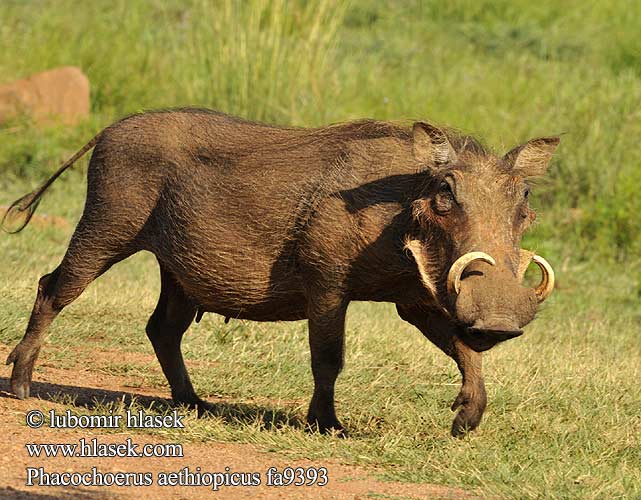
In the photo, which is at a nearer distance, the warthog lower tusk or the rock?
the warthog lower tusk

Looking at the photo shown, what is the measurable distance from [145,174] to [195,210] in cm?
28

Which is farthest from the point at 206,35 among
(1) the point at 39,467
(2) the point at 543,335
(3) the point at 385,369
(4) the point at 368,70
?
(1) the point at 39,467

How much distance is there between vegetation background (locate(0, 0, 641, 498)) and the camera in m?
4.59

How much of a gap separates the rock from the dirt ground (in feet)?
19.9

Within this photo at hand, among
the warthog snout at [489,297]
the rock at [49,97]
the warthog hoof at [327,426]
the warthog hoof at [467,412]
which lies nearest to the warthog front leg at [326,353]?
the warthog hoof at [327,426]

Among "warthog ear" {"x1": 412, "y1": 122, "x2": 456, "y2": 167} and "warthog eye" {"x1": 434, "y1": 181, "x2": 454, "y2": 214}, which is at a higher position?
"warthog ear" {"x1": 412, "y1": 122, "x2": 456, "y2": 167}

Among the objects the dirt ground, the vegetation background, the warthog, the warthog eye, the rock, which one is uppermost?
the warthog eye

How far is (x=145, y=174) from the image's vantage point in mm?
5016

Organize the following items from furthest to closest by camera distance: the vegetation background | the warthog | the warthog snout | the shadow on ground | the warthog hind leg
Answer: the warthog hind leg → the shadow on ground → the vegetation background → the warthog → the warthog snout

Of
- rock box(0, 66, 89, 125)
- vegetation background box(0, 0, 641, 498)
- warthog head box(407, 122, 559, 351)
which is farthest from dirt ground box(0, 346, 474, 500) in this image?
rock box(0, 66, 89, 125)

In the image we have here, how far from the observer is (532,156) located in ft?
15.0

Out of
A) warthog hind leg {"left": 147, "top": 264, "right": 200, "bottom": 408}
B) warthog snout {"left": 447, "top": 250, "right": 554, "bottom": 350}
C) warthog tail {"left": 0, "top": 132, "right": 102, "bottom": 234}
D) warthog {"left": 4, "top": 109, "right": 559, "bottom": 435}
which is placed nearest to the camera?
warthog snout {"left": 447, "top": 250, "right": 554, "bottom": 350}

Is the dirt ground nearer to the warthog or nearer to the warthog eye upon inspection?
the warthog

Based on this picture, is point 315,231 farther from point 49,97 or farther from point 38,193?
point 49,97
